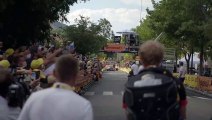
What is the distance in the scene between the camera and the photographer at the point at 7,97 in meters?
6.47

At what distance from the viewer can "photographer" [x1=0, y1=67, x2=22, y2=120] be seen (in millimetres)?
6468

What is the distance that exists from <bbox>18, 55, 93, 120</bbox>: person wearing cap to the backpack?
0.98 m

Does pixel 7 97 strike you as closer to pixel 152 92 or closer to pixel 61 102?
pixel 152 92

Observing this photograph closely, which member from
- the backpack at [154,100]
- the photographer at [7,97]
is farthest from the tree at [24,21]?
the backpack at [154,100]

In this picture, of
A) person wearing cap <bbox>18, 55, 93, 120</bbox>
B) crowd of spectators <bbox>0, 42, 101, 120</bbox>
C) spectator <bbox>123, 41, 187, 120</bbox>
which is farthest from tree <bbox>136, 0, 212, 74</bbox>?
person wearing cap <bbox>18, 55, 93, 120</bbox>

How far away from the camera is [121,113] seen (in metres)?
19.4

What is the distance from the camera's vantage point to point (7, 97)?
6.98 meters

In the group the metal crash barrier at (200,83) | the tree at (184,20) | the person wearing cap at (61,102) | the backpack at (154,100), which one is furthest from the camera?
the tree at (184,20)

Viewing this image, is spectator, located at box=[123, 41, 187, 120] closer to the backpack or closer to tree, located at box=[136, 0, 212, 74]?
the backpack

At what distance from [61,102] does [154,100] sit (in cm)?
123

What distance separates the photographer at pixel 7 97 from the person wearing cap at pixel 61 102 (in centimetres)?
176

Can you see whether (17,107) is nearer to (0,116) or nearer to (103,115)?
(0,116)

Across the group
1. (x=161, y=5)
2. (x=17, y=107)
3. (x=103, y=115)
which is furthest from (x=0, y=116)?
(x=161, y=5)

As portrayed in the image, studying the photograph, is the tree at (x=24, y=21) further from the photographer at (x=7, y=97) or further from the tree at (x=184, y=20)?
the tree at (x=184, y=20)
